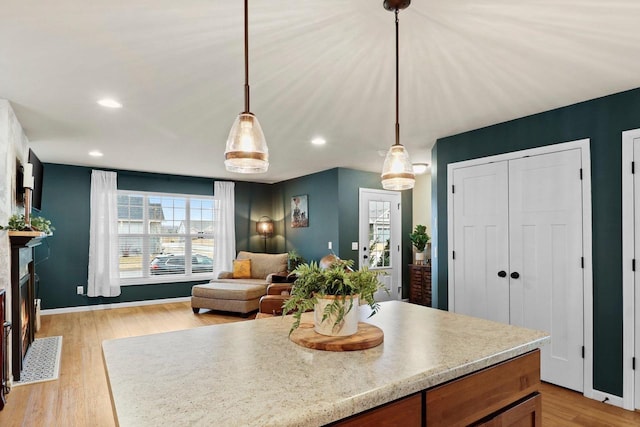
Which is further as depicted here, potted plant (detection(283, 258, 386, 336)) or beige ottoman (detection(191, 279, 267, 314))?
beige ottoman (detection(191, 279, 267, 314))

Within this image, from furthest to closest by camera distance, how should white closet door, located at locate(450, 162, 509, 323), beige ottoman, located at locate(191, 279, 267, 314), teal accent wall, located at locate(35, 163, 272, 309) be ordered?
teal accent wall, located at locate(35, 163, 272, 309)
beige ottoman, located at locate(191, 279, 267, 314)
white closet door, located at locate(450, 162, 509, 323)

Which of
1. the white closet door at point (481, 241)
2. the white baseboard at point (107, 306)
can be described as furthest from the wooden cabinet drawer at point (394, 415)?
the white baseboard at point (107, 306)

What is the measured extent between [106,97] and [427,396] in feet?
10.1

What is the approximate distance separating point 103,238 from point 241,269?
2.28 metres

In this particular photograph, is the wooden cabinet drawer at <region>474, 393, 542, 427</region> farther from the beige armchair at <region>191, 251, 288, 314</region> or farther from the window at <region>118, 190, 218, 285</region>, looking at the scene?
the window at <region>118, 190, 218, 285</region>

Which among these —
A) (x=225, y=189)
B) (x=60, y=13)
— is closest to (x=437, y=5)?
(x=60, y=13)

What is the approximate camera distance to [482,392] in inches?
54.1

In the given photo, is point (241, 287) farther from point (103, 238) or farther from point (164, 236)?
point (103, 238)

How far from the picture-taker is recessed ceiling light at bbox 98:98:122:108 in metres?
3.04

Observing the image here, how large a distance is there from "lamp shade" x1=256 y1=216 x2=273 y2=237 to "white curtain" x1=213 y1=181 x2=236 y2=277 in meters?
0.56

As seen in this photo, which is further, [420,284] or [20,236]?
[420,284]

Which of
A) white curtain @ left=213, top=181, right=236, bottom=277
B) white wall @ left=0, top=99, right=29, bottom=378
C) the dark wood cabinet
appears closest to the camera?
white wall @ left=0, top=99, right=29, bottom=378

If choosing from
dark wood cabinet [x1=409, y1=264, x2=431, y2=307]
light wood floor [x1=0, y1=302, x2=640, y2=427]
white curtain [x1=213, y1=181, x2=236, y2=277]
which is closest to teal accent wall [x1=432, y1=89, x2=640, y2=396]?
light wood floor [x1=0, y1=302, x2=640, y2=427]

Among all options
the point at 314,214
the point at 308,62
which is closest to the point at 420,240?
the point at 314,214
